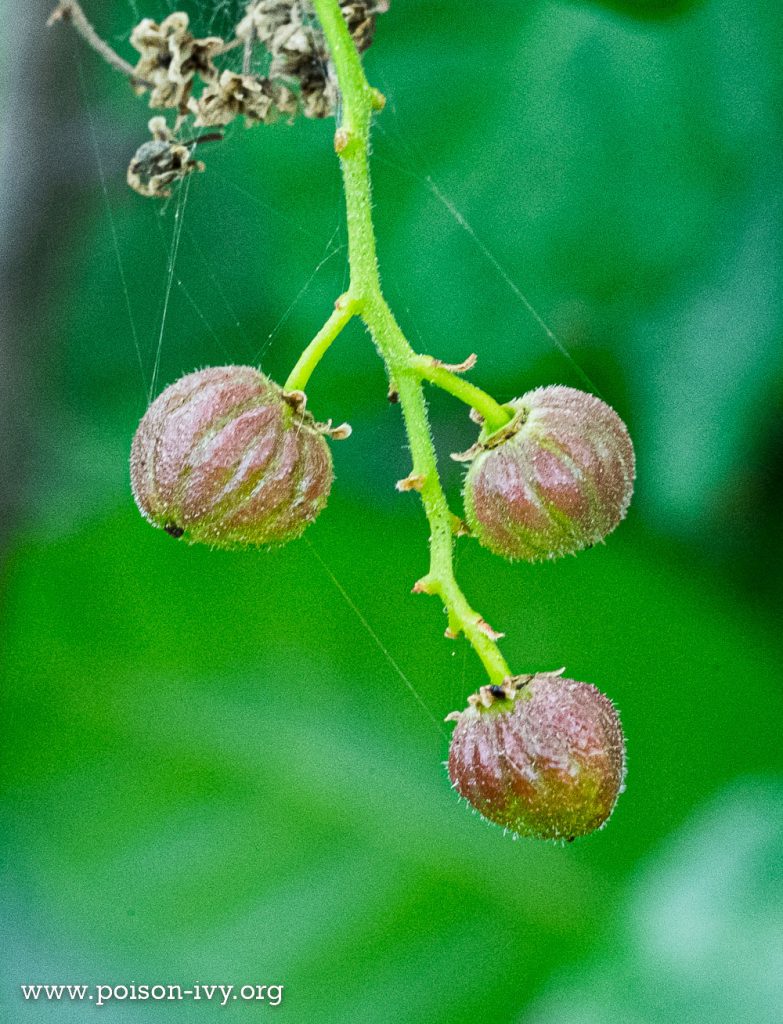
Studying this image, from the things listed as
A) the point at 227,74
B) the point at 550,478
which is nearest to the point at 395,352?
the point at 550,478

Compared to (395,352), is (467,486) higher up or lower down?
lower down

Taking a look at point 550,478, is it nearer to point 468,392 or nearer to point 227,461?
point 468,392

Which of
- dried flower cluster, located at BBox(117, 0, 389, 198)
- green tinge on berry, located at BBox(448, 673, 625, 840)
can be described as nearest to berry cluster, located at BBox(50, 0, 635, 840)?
green tinge on berry, located at BBox(448, 673, 625, 840)

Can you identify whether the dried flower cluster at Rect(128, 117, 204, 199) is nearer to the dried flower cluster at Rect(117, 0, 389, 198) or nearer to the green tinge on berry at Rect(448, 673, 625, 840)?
the dried flower cluster at Rect(117, 0, 389, 198)

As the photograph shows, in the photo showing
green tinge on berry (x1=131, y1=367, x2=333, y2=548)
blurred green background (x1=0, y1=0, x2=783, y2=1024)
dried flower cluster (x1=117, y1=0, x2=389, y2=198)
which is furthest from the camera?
blurred green background (x1=0, y1=0, x2=783, y2=1024)

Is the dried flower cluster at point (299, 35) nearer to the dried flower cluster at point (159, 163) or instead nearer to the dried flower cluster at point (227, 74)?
the dried flower cluster at point (227, 74)

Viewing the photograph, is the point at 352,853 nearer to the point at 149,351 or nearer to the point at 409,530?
the point at 409,530

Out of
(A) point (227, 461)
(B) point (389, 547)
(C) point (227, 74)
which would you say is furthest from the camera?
(B) point (389, 547)
